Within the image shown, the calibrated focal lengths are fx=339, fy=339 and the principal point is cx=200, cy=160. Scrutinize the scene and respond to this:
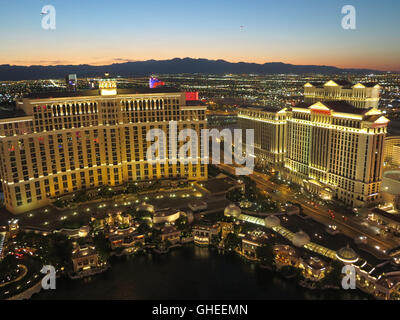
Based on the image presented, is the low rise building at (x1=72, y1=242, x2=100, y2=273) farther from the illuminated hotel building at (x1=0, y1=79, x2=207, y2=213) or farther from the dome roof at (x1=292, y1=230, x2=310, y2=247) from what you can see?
the dome roof at (x1=292, y1=230, x2=310, y2=247)

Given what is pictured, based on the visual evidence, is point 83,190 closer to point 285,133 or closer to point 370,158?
point 285,133

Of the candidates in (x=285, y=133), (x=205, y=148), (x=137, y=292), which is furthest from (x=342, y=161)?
(x=137, y=292)

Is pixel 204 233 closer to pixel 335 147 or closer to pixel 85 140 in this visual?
pixel 335 147

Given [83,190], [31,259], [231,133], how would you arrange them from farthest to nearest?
[231,133] < [83,190] < [31,259]

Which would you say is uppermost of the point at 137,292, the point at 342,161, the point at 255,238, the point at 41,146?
the point at 41,146

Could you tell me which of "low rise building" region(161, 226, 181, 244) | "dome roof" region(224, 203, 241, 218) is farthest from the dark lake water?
"dome roof" region(224, 203, 241, 218)

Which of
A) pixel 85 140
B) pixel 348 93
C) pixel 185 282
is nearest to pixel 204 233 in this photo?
pixel 185 282
